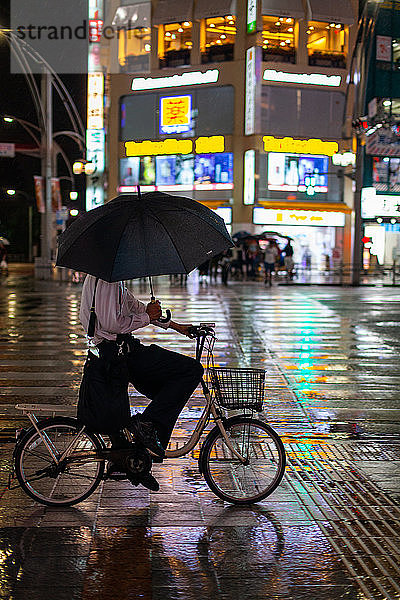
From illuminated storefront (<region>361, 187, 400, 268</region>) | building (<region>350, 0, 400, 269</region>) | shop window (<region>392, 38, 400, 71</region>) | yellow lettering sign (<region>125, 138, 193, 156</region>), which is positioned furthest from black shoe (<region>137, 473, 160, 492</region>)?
shop window (<region>392, 38, 400, 71</region>)

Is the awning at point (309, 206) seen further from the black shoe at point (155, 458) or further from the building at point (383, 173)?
the black shoe at point (155, 458)

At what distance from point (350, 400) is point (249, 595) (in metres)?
5.96

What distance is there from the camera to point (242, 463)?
6105mm

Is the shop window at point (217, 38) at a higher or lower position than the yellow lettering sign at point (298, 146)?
higher

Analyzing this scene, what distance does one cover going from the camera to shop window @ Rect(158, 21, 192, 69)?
2206 inches

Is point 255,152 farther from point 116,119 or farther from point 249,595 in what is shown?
point 249,595

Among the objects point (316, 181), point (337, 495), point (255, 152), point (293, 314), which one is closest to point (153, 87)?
point (255, 152)

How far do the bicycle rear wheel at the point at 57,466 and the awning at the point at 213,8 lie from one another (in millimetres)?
51327

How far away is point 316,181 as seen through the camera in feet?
176

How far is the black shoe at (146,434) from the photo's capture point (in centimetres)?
567

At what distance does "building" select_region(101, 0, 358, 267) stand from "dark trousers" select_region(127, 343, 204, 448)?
4548 cm

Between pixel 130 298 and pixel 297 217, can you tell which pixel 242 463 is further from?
pixel 297 217

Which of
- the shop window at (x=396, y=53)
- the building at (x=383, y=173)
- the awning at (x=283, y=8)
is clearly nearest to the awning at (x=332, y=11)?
the awning at (x=283, y=8)

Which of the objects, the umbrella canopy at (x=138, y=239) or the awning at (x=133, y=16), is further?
the awning at (x=133, y=16)
